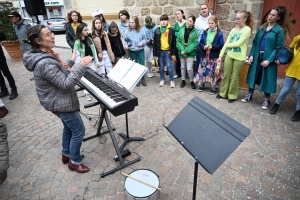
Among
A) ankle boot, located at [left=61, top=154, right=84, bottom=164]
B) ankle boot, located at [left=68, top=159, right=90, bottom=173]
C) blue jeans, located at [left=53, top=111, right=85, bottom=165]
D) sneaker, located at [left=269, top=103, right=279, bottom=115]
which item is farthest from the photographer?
sneaker, located at [left=269, top=103, right=279, bottom=115]

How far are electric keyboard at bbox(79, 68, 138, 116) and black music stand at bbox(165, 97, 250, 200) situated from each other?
596 mm

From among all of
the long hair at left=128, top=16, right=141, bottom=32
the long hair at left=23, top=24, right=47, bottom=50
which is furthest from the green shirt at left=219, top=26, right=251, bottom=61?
the long hair at left=23, top=24, right=47, bottom=50

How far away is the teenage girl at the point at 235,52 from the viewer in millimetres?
4066

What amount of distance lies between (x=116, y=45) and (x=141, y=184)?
4065 millimetres

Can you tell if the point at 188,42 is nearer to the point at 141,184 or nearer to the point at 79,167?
the point at 79,167

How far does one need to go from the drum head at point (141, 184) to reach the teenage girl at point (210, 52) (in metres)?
3.42

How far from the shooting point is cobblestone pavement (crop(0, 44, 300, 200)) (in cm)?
258

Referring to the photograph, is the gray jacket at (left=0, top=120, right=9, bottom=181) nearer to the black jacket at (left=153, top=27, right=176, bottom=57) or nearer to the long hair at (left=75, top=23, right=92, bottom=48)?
the long hair at (left=75, top=23, right=92, bottom=48)

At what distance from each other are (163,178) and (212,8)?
15.9 feet

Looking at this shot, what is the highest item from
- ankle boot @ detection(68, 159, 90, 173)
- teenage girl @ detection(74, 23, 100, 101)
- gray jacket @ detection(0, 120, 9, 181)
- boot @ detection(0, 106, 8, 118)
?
teenage girl @ detection(74, 23, 100, 101)

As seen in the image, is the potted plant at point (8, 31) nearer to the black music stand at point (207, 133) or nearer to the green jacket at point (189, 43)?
the green jacket at point (189, 43)

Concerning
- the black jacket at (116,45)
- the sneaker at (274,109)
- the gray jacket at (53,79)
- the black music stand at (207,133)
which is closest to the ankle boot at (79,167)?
the gray jacket at (53,79)

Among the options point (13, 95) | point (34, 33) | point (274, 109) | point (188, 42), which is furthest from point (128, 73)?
point (13, 95)

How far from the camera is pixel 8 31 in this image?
824cm
